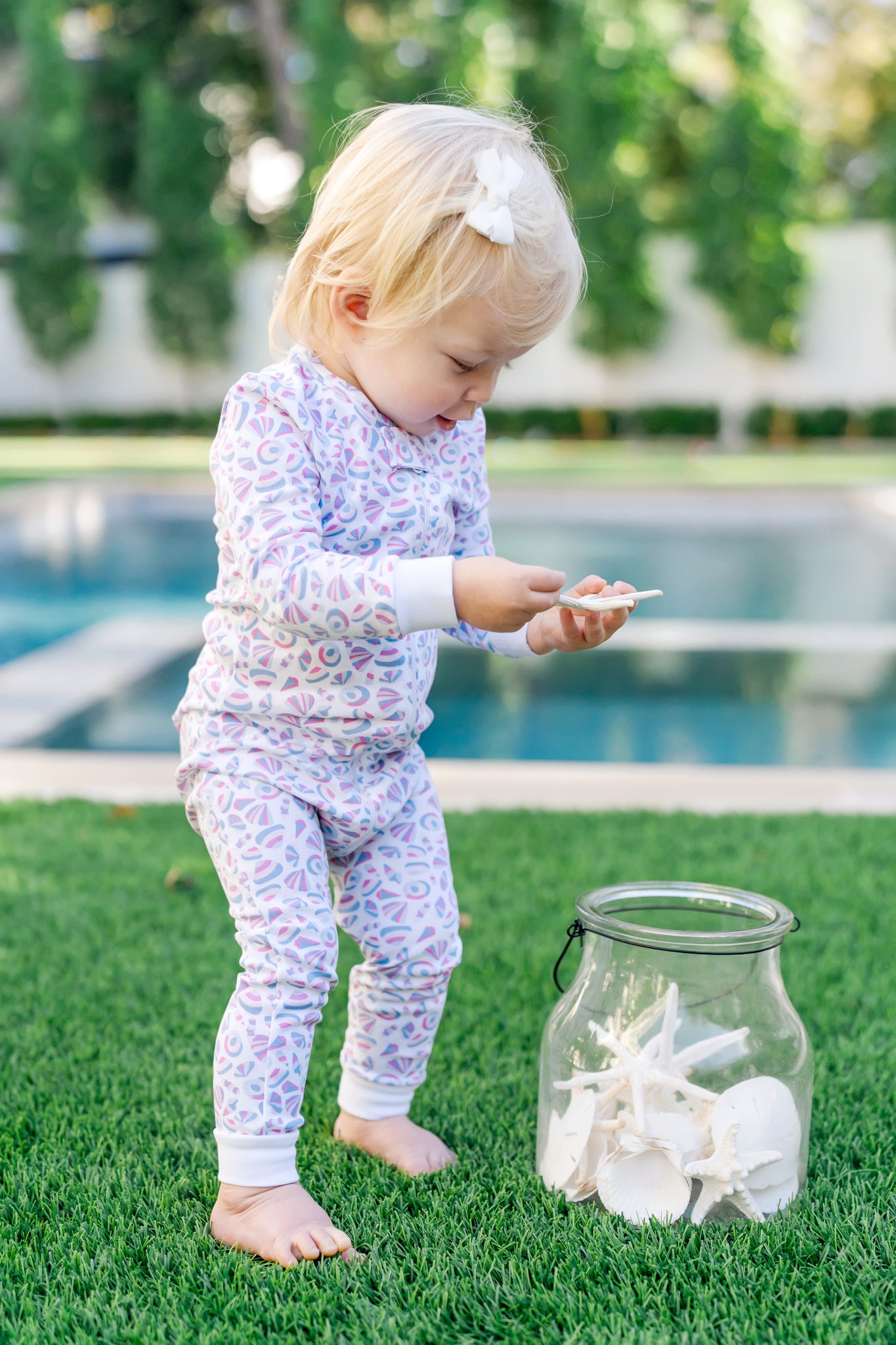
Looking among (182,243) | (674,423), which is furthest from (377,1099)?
(182,243)

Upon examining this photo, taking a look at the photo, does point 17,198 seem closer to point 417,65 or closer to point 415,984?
point 417,65

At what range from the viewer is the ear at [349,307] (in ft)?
4.95

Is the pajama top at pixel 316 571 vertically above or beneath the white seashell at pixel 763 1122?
above

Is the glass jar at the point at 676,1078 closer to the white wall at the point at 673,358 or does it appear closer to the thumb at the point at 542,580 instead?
the thumb at the point at 542,580

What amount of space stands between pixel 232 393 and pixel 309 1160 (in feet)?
3.14

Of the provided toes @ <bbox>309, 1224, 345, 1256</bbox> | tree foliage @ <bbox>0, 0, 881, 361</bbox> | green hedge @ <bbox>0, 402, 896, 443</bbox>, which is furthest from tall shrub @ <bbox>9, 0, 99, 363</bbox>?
toes @ <bbox>309, 1224, 345, 1256</bbox>

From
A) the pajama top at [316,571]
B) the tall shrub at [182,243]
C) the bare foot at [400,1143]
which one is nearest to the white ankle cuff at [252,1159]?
the bare foot at [400,1143]

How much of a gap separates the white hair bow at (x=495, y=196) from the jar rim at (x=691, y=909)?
79 cm

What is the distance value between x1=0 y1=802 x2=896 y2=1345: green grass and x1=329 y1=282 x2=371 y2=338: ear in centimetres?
103

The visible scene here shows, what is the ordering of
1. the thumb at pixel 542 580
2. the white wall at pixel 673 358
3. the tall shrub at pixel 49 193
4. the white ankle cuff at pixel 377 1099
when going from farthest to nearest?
the tall shrub at pixel 49 193 < the white wall at pixel 673 358 < the white ankle cuff at pixel 377 1099 < the thumb at pixel 542 580

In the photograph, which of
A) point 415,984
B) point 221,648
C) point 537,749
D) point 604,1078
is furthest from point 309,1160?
point 537,749

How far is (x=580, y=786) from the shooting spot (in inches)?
130

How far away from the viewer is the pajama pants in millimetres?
1482

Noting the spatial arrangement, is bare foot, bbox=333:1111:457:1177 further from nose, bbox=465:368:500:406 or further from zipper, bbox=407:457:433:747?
nose, bbox=465:368:500:406
